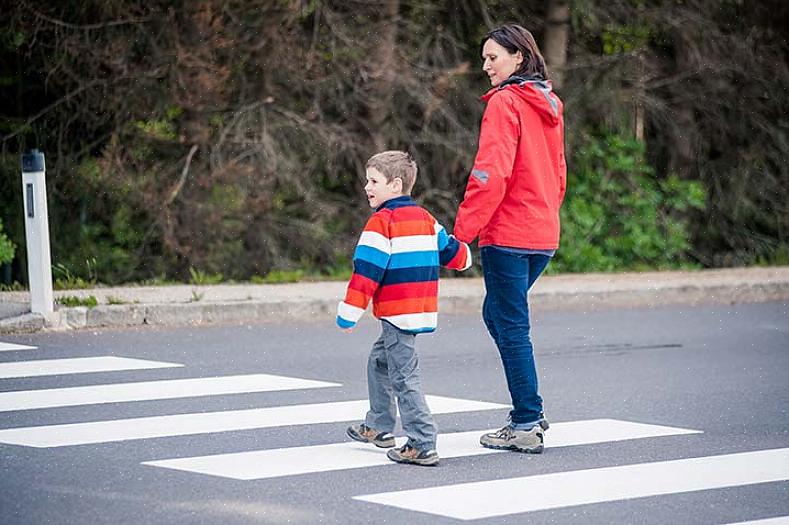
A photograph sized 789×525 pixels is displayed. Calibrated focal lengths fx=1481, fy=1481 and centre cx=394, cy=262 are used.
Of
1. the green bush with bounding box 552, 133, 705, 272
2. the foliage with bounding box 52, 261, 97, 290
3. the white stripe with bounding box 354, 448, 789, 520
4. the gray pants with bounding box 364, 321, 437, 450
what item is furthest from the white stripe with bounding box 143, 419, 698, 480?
the green bush with bounding box 552, 133, 705, 272

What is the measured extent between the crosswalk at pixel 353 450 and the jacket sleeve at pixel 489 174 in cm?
114

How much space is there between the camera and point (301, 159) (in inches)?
647

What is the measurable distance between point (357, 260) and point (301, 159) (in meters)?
9.74

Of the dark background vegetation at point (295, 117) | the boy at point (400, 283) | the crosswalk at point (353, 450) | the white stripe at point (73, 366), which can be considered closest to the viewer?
the crosswalk at point (353, 450)

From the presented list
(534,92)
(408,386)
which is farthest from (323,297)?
(408,386)

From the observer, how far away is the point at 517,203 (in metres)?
7.15

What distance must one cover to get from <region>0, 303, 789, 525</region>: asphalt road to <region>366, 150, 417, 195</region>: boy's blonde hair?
1339mm

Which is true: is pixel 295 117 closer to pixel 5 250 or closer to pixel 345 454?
pixel 5 250

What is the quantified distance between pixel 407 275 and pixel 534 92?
1142 millimetres

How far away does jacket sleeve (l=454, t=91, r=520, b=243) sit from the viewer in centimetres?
697

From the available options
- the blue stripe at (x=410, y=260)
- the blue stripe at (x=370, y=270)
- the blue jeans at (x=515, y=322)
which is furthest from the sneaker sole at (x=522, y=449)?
the blue stripe at (x=370, y=270)

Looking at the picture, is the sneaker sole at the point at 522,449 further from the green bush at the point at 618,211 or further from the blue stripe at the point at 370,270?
the green bush at the point at 618,211

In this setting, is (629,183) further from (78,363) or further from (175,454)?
(175,454)

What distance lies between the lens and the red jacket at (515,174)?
698 cm
